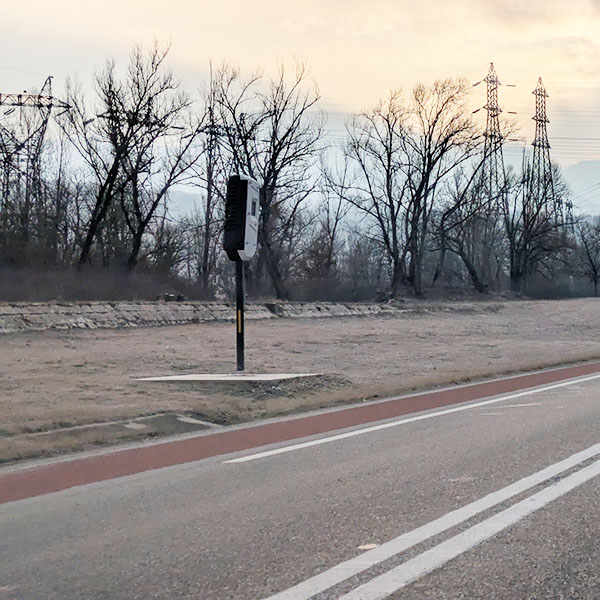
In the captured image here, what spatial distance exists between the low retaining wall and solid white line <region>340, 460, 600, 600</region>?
17984 millimetres

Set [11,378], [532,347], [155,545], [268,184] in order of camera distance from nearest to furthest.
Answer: [155,545] → [11,378] → [532,347] → [268,184]

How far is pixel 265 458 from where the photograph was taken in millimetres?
8672

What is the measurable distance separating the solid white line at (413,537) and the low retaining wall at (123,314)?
1754 cm

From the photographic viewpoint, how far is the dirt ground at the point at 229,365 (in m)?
10.9

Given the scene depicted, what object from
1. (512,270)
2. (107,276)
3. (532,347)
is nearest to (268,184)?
(107,276)

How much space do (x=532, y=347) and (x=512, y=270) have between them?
174ft

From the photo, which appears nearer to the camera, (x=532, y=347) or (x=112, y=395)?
(x=112, y=395)

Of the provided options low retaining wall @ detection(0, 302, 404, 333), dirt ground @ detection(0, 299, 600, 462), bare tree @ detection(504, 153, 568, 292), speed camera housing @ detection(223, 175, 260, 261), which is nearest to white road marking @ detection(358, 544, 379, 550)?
dirt ground @ detection(0, 299, 600, 462)

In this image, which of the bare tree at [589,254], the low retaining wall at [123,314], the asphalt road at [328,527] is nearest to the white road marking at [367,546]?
the asphalt road at [328,527]

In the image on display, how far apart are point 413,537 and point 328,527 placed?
0.67 metres

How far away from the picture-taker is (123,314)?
26.6 metres

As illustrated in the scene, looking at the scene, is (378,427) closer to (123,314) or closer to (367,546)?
(367,546)

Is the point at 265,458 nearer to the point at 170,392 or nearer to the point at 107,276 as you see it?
the point at 170,392

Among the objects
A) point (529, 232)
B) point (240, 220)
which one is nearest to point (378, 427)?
point (240, 220)
